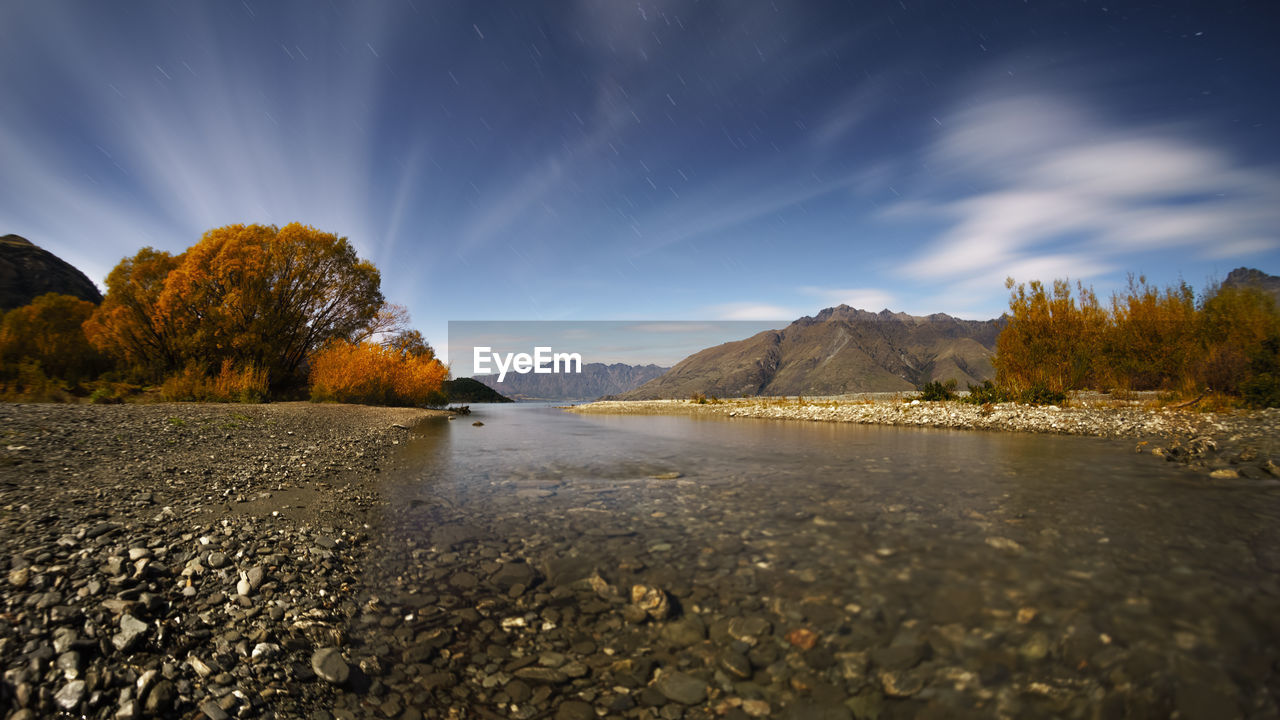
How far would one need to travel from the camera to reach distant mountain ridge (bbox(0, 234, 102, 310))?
2928 cm

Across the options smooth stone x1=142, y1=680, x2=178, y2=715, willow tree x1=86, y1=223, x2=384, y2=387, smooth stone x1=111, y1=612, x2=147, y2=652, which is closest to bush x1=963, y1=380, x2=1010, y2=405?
smooth stone x1=142, y1=680, x2=178, y2=715

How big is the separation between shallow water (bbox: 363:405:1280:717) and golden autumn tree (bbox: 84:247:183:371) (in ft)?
62.1

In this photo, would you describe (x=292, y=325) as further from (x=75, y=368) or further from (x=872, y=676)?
(x=872, y=676)

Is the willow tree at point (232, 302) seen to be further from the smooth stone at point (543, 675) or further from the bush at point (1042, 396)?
the bush at point (1042, 396)

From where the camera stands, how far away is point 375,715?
2570 millimetres

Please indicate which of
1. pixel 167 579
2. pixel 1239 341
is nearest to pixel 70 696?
pixel 167 579

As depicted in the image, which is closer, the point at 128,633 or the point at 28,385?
the point at 128,633

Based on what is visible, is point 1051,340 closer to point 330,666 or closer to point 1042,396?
point 1042,396

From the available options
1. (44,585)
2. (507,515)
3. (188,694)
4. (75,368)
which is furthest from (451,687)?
(75,368)

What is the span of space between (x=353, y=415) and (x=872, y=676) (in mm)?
21022

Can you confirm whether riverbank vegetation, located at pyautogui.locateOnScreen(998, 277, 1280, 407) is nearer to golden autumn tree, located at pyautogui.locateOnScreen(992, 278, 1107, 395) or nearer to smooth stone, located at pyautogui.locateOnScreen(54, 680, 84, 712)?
golden autumn tree, located at pyautogui.locateOnScreen(992, 278, 1107, 395)

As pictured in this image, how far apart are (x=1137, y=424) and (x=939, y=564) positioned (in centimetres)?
1619

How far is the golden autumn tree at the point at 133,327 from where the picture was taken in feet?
62.8

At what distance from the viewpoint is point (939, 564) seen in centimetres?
452
